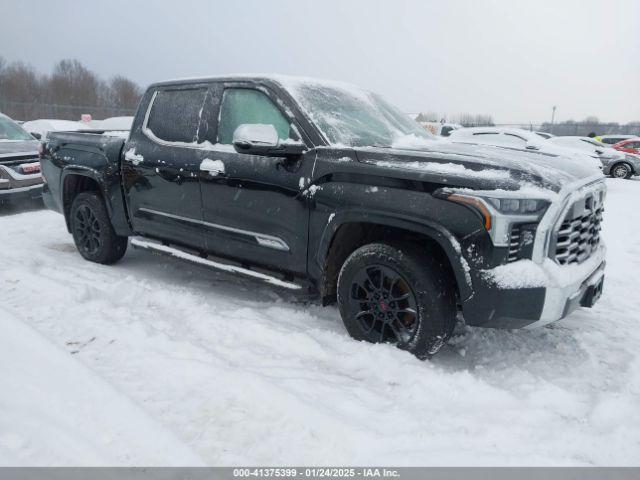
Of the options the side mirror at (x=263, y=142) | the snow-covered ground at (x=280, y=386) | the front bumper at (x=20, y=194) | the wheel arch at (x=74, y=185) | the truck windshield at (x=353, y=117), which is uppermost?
the truck windshield at (x=353, y=117)

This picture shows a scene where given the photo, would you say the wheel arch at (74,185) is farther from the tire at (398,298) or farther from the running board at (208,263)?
the tire at (398,298)

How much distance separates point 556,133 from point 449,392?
43047 mm

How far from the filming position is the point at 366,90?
4.46m

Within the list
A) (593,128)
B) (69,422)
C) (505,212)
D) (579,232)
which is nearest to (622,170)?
(579,232)

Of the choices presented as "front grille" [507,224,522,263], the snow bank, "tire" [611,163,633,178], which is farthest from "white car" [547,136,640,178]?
the snow bank

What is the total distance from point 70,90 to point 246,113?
200ft

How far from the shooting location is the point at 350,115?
3.75m

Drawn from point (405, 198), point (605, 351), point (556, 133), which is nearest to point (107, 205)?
point (405, 198)

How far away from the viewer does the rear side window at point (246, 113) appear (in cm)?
353

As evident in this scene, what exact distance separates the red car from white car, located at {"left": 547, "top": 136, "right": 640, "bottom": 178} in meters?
0.54

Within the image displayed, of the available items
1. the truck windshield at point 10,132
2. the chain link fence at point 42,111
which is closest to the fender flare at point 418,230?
the truck windshield at point 10,132

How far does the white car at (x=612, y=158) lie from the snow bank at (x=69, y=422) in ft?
53.9

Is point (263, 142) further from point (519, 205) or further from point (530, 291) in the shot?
point (530, 291)

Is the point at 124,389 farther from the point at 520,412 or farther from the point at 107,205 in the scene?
the point at 107,205
